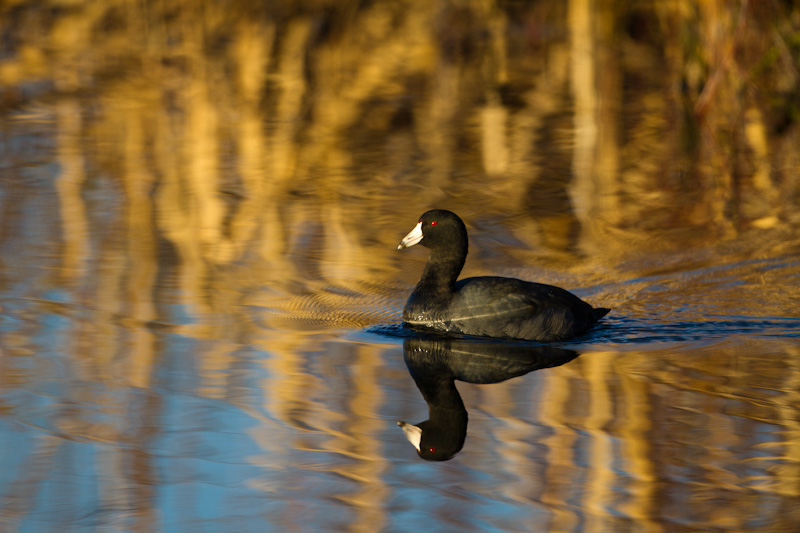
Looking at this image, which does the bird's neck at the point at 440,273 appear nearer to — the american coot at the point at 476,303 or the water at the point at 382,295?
the american coot at the point at 476,303

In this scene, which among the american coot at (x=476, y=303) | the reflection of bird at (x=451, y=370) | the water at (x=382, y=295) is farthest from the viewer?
the american coot at (x=476, y=303)

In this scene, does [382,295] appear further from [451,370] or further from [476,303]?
[451,370]

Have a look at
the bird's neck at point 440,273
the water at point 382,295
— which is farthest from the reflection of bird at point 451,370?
the bird's neck at point 440,273

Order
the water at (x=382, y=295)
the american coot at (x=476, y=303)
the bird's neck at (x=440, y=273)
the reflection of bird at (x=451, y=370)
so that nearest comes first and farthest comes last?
the water at (x=382, y=295)
the reflection of bird at (x=451, y=370)
the american coot at (x=476, y=303)
the bird's neck at (x=440, y=273)

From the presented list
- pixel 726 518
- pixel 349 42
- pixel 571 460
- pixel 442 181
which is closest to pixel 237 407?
pixel 571 460

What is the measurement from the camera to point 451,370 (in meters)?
5.80

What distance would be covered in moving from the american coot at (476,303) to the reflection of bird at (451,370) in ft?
0.33

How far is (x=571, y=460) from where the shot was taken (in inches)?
179

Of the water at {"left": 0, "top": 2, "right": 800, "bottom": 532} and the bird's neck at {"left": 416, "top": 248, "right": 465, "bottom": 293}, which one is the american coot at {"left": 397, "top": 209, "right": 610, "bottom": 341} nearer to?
the bird's neck at {"left": 416, "top": 248, "right": 465, "bottom": 293}

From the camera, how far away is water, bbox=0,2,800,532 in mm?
4332

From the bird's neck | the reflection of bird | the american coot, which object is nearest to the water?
the reflection of bird

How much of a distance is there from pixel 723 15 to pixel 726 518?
8439 millimetres

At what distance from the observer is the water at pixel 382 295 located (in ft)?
14.2

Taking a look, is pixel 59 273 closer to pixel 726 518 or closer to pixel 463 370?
pixel 463 370
